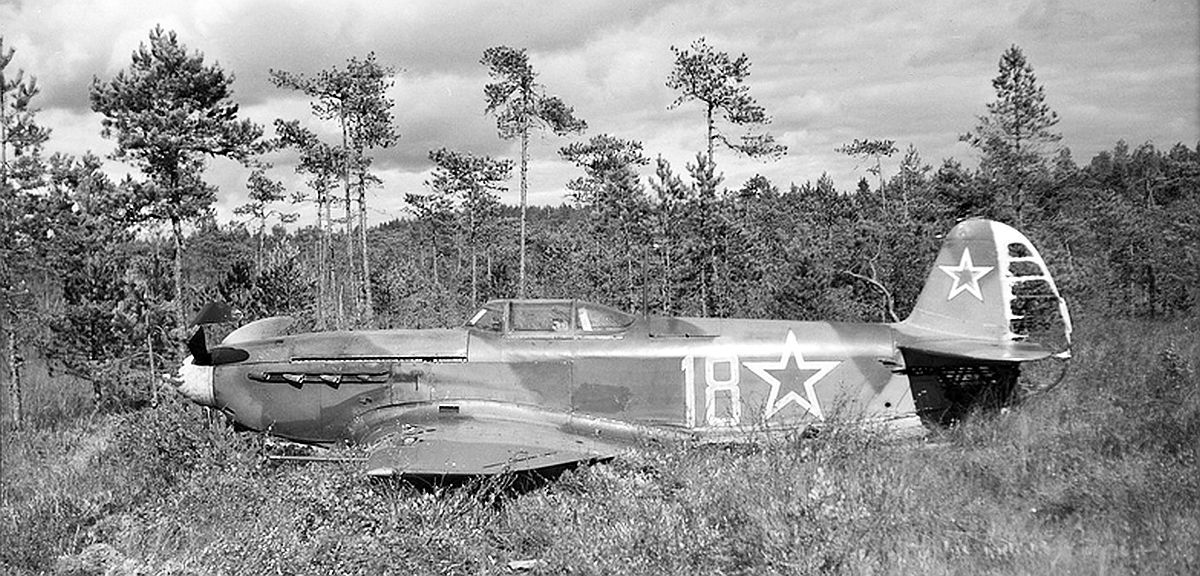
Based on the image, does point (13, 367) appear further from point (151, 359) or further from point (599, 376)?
point (599, 376)

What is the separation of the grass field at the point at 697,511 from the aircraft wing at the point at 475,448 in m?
0.18

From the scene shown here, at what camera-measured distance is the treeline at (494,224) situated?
12.7 metres

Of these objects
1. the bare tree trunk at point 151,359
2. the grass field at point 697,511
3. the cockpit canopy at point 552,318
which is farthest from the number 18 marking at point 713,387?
the bare tree trunk at point 151,359

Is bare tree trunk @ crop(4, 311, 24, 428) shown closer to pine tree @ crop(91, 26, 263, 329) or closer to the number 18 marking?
pine tree @ crop(91, 26, 263, 329)

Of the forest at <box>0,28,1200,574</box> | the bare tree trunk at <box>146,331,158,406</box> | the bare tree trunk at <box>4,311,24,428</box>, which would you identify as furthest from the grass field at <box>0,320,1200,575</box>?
the bare tree trunk at <box>4,311,24,428</box>

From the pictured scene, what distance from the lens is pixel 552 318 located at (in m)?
6.78

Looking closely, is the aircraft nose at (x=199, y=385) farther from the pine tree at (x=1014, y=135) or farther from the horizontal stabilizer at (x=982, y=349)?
the pine tree at (x=1014, y=135)

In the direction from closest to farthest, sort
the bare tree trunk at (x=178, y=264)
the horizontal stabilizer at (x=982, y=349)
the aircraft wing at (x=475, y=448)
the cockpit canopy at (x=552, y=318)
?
the aircraft wing at (x=475, y=448)
the horizontal stabilizer at (x=982, y=349)
the cockpit canopy at (x=552, y=318)
the bare tree trunk at (x=178, y=264)

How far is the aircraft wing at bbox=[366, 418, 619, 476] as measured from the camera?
16.9 feet

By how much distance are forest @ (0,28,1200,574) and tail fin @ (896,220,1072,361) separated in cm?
80

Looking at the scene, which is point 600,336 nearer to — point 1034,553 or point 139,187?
point 1034,553

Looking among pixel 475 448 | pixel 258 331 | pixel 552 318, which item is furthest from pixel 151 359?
pixel 475 448

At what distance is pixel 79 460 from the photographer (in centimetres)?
810

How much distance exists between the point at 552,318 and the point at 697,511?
8.79 feet
